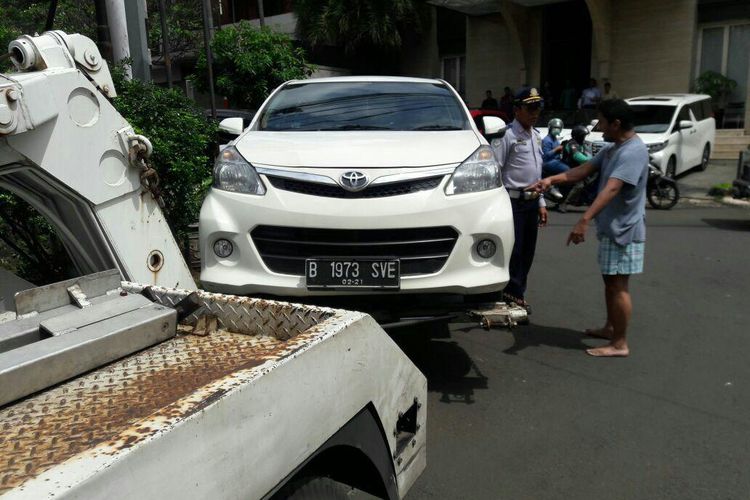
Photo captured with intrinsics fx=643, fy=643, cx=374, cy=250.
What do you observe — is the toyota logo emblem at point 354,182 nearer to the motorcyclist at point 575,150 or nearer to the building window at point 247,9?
the motorcyclist at point 575,150

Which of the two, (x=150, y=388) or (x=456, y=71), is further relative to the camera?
(x=456, y=71)

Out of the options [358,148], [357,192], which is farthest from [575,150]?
[357,192]

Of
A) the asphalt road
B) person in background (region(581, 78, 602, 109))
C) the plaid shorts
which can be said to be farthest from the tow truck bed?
person in background (region(581, 78, 602, 109))

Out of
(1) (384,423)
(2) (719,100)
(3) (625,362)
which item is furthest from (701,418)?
(2) (719,100)

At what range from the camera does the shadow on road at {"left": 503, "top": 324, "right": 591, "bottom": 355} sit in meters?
4.74

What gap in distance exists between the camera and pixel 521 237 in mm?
4969

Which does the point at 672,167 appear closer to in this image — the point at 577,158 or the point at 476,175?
the point at 577,158

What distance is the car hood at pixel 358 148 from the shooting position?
12.0 ft

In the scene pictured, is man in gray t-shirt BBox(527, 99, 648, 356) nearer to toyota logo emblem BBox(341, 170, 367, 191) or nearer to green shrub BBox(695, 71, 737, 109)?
toyota logo emblem BBox(341, 170, 367, 191)

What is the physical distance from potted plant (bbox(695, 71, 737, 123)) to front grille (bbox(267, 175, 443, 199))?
16.1m

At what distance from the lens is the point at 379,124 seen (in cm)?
445

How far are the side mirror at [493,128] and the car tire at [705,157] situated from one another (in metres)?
11.6

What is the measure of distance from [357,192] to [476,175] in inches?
28.3

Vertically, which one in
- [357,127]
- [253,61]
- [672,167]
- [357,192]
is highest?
[253,61]
